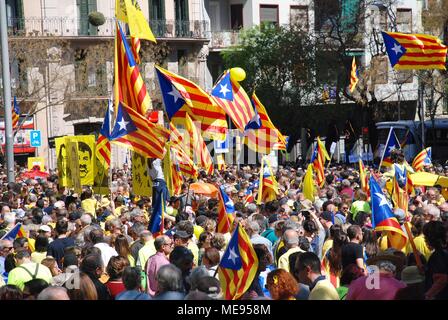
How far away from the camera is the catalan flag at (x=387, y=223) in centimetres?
1142

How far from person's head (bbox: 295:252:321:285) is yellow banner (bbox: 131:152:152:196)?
7.37 meters

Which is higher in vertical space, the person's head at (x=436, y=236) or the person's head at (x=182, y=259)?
the person's head at (x=436, y=236)

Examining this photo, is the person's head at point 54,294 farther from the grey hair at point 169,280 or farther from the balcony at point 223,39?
the balcony at point 223,39

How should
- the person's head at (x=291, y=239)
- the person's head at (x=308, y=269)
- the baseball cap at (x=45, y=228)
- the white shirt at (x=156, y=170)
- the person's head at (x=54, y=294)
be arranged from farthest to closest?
the white shirt at (x=156, y=170), the baseball cap at (x=45, y=228), the person's head at (x=291, y=239), the person's head at (x=308, y=269), the person's head at (x=54, y=294)

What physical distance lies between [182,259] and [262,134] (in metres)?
12.5

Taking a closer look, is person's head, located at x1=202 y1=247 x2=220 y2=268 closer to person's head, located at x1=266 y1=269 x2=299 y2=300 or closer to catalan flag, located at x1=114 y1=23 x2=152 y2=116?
person's head, located at x1=266 y1=269 x2=299 y2=300

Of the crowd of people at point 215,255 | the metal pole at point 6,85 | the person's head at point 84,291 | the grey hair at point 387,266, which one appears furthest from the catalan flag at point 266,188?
the person's head at point 84,291

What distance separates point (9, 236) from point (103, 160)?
5520 millimetres

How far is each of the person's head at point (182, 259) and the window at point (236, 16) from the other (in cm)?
4117

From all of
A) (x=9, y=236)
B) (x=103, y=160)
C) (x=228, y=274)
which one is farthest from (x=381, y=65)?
(x=228, y=274)

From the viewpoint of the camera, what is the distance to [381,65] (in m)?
44.9

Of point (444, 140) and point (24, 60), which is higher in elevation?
point (24, 60)

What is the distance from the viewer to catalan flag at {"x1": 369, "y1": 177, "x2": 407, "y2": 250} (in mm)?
11422
